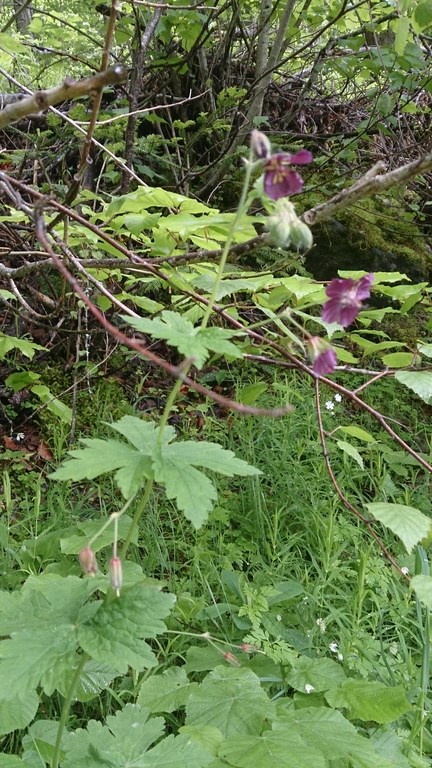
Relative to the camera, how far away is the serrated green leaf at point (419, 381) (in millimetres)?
1205

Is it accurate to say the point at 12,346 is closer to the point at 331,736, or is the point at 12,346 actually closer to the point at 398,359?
the point at 398,359

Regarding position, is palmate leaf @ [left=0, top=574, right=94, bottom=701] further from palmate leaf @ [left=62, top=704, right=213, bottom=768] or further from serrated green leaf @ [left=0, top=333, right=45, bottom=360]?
serrated green leaf @ [left=0, top=333, right=45, bottom=360]

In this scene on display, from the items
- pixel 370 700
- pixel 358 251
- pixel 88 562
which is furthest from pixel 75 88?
pixel 358 251

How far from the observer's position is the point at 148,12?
112 inches

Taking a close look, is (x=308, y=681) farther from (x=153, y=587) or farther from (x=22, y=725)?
(x=153, y=587)

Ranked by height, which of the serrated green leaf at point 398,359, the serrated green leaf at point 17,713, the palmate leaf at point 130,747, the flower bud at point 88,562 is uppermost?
the serrated green leaf at point 398,359

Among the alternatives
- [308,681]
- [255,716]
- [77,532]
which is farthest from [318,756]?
[77,532]

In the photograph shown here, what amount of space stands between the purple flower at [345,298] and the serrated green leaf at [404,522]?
0.36 metres

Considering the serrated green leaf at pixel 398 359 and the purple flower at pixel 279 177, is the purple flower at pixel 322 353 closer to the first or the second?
the purple flower at pixel 279 177

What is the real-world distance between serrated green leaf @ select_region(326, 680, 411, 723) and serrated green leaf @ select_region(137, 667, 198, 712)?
344 millimetres

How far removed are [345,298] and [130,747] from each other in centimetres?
82

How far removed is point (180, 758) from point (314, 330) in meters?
2.84

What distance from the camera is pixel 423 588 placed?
0.95 meters

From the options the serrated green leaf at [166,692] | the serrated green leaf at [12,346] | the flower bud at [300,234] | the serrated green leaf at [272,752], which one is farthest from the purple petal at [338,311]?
the serrated green leaf at [12,346]
